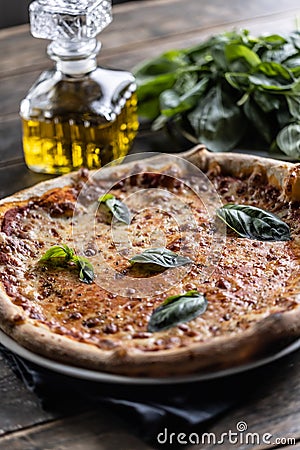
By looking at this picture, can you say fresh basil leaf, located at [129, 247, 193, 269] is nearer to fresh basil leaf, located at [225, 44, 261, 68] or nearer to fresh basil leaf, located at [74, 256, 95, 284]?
fresh basil leaf, located at [74, 256, 95, 284]

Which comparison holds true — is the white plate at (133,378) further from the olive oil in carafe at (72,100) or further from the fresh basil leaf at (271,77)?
the fresh basil leaf at (271,77)

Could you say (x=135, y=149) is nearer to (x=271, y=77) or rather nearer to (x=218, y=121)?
(x=218, y=121)

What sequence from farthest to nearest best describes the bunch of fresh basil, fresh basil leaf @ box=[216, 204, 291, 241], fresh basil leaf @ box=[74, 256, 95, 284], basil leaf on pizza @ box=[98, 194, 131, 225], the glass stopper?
the bunch of fresh basil, the glass stopper, basil leaf on pizza @ box=[98, 194, 131, 225], fresh basil leaf @ box=[216, 204, 291, 241], fresh basil leaf @ box=[74, 256, 95, 284]

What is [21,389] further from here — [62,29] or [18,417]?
[62,29]

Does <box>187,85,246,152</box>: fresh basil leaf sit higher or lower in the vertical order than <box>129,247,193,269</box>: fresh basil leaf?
higher

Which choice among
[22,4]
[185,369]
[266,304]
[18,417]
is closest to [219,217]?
[266,304]

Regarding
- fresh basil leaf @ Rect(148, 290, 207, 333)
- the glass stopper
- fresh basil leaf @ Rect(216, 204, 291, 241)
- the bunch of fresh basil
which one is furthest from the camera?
the bunch of fresh basil

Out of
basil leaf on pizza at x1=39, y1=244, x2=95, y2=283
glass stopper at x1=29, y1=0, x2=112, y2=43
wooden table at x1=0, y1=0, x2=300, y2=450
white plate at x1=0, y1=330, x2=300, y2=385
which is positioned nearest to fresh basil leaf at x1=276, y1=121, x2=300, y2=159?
wooden table at x1=0, y1=0, x2=300, y2=450

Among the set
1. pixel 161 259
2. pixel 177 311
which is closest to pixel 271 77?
pixel 161 259

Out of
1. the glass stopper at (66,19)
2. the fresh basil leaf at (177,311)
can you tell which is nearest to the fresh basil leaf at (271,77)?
the glass stopper at (66,19)
